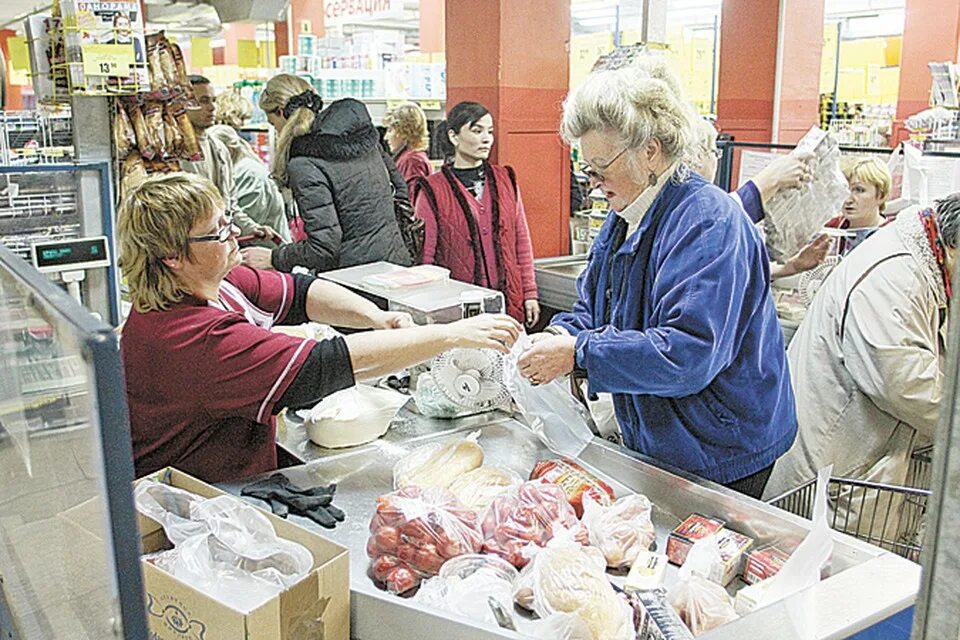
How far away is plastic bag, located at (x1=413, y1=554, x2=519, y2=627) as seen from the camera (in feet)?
4.95

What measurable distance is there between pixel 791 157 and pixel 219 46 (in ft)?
62.8

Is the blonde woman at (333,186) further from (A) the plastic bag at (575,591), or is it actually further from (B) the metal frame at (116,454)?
(B) the metal frame at (116,454)

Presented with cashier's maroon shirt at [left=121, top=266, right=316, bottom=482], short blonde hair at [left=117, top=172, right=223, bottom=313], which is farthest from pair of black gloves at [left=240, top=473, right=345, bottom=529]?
short blonde hair at [left=117, top=172, right=223, bottom=313]

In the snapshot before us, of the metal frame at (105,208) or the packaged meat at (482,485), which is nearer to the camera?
the packaged meat at (482,485)

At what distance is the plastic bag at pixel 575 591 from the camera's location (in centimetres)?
146

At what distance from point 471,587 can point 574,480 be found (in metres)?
0.47

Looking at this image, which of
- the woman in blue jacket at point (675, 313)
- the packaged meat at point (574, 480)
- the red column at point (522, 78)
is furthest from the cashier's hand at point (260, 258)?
the packaged meat at point (574, 480)

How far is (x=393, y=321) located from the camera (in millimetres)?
2525

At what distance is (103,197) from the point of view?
333 centimetres

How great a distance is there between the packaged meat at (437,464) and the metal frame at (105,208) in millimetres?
1772

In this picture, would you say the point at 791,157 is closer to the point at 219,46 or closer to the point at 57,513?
the point at 57,513

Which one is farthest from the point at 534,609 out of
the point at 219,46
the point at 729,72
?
the point at 219,46

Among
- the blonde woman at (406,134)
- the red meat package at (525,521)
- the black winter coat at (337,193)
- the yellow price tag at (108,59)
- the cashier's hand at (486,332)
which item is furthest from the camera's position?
the blonde woman at (406,134)

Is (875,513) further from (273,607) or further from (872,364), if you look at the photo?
(273,607)
